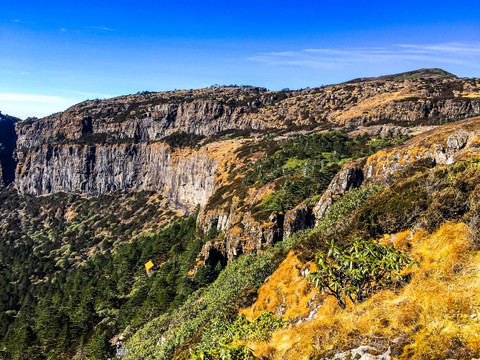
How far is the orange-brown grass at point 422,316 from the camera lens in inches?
246

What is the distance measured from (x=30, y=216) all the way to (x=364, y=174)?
194622 millimetres

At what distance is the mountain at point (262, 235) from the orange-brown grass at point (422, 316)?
0.05 meters

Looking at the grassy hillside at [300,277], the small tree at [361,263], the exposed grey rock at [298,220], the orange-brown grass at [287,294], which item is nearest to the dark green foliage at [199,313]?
the grassy hillside at [300,277]

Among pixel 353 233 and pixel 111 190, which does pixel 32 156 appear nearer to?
pixel 111 190

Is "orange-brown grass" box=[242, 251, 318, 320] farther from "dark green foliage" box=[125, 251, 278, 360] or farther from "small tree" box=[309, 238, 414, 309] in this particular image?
"small tree" box=[309, 238, 414, 309]

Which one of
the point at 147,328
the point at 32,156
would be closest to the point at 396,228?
the point at 147,328

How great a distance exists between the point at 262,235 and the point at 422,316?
108ft

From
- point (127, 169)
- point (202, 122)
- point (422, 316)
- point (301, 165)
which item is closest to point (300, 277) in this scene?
point (422, 316)

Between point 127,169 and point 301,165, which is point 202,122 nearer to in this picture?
Result: point 127,169

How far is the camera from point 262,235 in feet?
131

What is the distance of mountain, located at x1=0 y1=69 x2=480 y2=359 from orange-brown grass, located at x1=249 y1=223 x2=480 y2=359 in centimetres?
5

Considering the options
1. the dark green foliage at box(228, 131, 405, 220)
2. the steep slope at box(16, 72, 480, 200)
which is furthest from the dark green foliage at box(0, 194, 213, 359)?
the dark green foliage at box(228, 131, 405, 220)

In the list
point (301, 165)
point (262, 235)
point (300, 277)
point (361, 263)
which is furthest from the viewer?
point (301, 165)

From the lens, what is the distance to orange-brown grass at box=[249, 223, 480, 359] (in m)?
6.25
